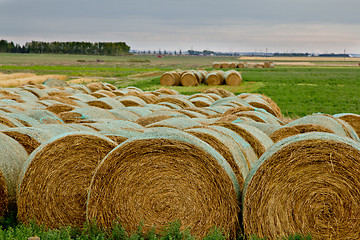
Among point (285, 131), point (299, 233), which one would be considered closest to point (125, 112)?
point (285, 131)

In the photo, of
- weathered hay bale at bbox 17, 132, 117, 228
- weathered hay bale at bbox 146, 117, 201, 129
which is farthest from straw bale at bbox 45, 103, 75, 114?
weathered hay bale at bbox 17, 132, 117, 228

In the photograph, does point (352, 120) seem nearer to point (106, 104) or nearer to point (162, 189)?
point (106, 104)

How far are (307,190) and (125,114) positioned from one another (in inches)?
287

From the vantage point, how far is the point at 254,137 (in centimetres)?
746

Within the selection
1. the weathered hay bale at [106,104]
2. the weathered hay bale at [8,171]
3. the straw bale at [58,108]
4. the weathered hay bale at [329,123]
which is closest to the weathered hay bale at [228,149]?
the weathered hay bale at [8,171]

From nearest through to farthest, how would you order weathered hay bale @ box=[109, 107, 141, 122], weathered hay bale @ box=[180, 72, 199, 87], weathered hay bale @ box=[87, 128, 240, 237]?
weathered hay bale @ box=[87, 128, 240, 237], weathered hay bale @ box=[109, 107, 141, 122], weathered hay bale @ box=[180, 72, 199, 87]

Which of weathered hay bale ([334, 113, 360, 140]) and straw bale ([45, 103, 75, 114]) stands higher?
straw bale ([45, 103, 75, 114])

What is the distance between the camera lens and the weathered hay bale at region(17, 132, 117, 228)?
5.93 meters

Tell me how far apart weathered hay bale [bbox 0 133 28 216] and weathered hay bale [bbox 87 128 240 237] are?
1441mm

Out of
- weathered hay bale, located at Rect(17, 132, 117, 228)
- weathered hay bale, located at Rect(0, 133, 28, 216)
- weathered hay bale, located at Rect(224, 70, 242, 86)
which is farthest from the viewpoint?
weathered hay bale, located at Rect(224, 70, 242, 86)

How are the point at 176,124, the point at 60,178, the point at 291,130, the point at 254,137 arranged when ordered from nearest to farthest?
the point at 60,178, the point at 254,137, the point at 291,130, the point at 176,124

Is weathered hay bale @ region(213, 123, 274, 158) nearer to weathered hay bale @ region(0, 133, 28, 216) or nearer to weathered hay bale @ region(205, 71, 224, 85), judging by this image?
weathered hay bale @ region(0, 133, 28, 216)

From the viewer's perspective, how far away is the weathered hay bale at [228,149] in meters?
6.29

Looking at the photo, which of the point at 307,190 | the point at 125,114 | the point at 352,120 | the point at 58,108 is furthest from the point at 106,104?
the point at 307,190
